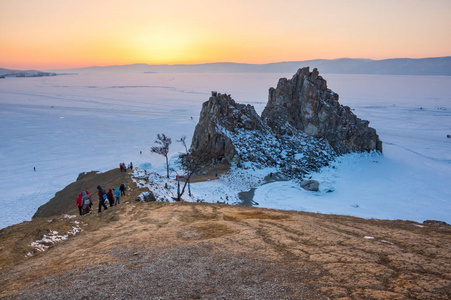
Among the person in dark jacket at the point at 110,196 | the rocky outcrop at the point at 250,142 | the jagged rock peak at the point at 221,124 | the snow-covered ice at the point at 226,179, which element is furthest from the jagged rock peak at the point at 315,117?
the person in dark jacket at the point at 110,196

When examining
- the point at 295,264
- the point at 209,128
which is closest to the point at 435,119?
the point at 209,128

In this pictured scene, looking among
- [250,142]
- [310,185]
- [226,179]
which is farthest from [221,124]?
[310,185]

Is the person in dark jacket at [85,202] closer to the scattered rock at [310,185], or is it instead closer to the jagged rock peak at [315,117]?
the scattered rock at [310,185]

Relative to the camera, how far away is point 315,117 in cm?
4978

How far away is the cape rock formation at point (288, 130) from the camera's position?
137ft

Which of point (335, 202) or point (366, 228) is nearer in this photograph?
point (366, 228)

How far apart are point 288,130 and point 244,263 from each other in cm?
4136

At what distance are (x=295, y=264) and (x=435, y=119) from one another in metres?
95.3

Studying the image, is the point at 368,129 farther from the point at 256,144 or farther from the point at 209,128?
the point at 209,128

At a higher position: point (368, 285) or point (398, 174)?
point (368, 285)

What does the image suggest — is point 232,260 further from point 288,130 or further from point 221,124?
point 288,130

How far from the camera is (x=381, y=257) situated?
370 inches

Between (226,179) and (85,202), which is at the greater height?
(85,202)

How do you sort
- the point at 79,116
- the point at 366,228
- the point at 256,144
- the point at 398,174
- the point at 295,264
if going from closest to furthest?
1. the point at 295,264
2. the point at 366,228
3. the point at 398,174
4. the point at 256,144
5. the point at 79,116
